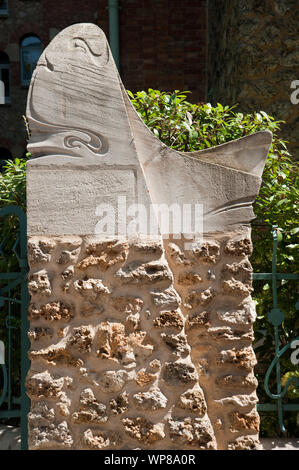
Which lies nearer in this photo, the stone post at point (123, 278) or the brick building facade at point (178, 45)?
the stone post at point (123, 278)

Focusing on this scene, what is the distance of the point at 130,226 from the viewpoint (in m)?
2.82

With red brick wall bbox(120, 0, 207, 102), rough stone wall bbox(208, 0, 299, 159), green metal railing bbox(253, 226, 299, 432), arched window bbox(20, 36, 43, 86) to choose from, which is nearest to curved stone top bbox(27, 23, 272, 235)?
green metal railing bbox(253, 226, 299, 432)

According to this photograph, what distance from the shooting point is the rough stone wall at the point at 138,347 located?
8.98 feet

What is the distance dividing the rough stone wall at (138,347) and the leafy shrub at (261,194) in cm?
62

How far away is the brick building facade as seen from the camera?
570 cm

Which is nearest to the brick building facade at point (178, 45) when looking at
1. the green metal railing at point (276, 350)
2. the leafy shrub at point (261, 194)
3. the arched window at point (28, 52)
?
the arched window at point (28, 52)

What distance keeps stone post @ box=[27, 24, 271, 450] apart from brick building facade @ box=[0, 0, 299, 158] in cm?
316

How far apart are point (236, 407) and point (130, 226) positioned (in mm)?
1043

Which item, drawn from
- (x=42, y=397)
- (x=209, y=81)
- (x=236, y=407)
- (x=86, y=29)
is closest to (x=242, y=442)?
(x=236, y=407)

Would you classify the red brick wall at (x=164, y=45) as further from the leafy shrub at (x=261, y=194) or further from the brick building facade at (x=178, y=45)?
the leafy shrub at (x=261, y=194)

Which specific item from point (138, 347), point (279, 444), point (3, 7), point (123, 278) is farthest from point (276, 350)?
point (3, 7)

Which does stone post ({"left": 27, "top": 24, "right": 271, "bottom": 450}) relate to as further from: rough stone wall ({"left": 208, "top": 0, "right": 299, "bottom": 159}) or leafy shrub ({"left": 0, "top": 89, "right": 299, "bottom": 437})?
rough stone wall ({"left": 208, "top": 0, "right": 299, "bottom": 159})

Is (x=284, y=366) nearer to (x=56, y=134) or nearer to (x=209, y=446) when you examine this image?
(x=209, y=446)

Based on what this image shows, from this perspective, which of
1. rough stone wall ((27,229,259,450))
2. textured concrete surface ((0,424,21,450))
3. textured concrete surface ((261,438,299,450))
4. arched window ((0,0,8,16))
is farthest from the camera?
arched window ((0,0,8,16))
